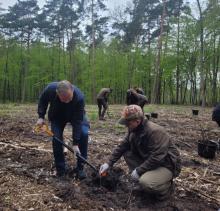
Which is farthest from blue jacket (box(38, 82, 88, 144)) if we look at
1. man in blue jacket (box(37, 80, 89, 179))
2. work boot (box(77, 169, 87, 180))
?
work boot (box(77, 169, 87, 180))

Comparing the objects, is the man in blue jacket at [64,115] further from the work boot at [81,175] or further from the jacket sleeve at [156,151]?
the jacket sleeve at [156,151]

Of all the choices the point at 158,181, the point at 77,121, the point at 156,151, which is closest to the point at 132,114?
the point at 156,151

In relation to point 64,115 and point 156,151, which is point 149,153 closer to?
point 156,151

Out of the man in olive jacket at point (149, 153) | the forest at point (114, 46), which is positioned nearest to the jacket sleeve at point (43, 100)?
the man in olive jacket at point (149, 153)

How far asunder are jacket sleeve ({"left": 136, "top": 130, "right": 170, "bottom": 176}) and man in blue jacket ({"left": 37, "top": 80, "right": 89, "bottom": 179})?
1288mm

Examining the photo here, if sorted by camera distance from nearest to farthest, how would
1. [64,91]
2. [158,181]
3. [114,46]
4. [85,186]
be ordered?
[158,181]
[64,91]
[85,186]
[114,46]

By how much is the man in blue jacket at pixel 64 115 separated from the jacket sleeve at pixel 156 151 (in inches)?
50.7

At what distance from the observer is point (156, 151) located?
488 cm

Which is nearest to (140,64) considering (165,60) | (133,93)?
(165,60)

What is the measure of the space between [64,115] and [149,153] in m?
1.69

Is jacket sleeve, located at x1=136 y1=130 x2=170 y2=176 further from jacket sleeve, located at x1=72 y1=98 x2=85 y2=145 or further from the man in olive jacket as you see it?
jacket sleeve, located at x1=72 y1=98 x2=85 y2=145

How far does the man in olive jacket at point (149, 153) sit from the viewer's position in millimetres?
4902

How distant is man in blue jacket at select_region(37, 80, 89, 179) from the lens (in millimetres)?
5625

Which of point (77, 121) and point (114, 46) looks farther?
point (114, 46)
